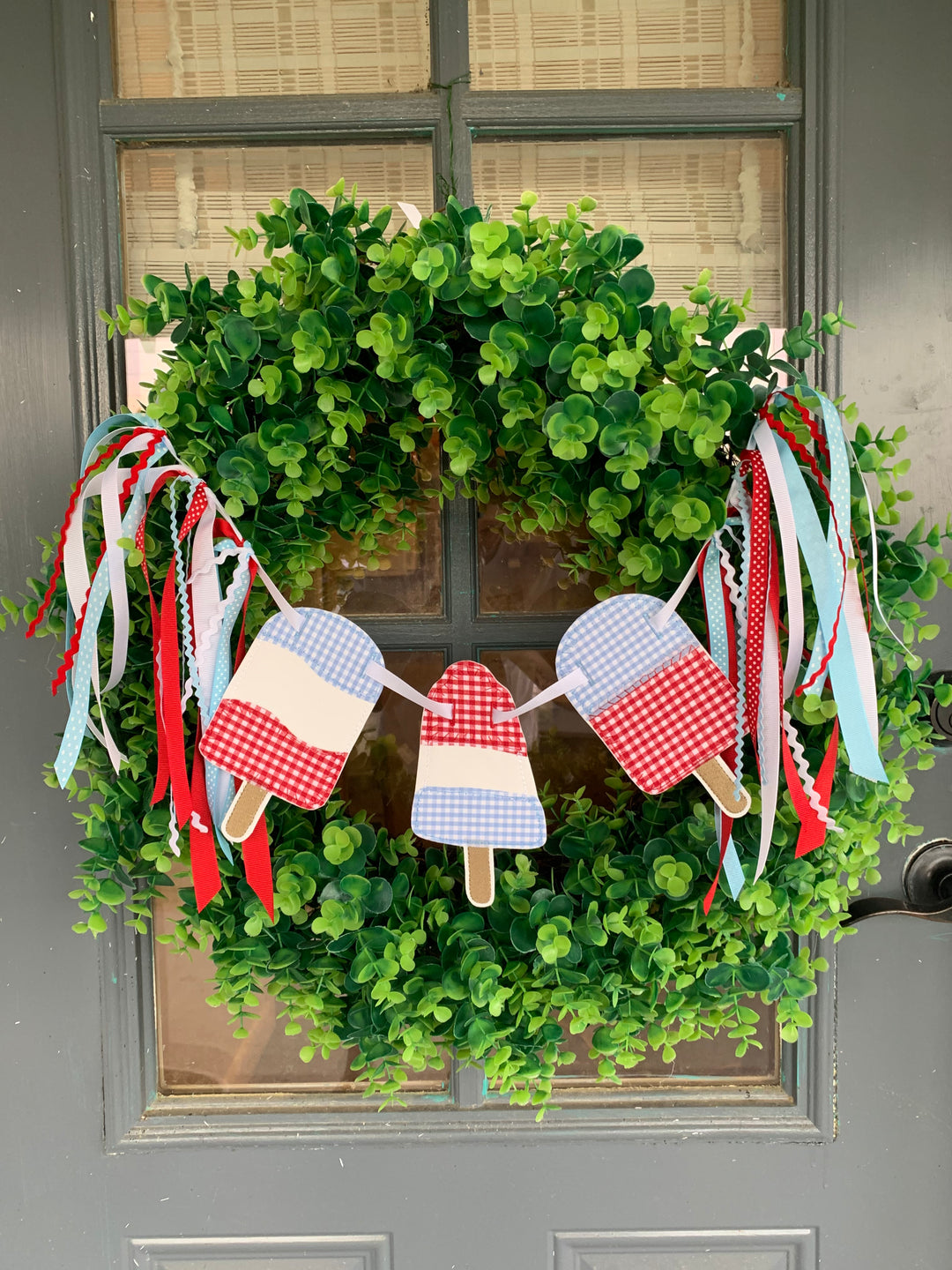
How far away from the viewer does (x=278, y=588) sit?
2.57 ft

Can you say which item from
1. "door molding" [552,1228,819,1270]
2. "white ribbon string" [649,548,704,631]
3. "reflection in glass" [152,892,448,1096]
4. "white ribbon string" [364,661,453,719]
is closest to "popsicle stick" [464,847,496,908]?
"white ribbon string" [364,661,453,719]

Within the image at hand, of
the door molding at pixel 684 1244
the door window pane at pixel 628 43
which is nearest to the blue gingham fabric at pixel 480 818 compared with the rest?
the door molding at pixel 684 1244

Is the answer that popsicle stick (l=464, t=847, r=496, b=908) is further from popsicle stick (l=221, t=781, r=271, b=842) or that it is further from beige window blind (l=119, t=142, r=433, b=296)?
beige window blind (l=119, t=142, r=433, b=296)

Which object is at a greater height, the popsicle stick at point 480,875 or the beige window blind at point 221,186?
the beige window blind at point 221,186

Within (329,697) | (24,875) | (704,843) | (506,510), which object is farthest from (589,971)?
(24,875)

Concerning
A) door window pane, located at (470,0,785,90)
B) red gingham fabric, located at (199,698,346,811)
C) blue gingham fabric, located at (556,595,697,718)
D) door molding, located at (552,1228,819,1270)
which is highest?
door window pane, located at (470,0,785,90)

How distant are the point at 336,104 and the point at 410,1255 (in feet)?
4.22

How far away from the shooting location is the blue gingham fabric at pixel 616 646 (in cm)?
72

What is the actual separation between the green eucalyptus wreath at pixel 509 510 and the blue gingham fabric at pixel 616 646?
42mm

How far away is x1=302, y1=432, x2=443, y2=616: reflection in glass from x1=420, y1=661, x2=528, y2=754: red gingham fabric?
0.17 m

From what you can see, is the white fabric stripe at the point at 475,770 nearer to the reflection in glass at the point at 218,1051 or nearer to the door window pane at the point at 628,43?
the reflection in glass at the point at 218,1051

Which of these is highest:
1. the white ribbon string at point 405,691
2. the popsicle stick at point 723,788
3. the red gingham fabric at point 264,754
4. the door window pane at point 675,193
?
the door window pane at point 675,193

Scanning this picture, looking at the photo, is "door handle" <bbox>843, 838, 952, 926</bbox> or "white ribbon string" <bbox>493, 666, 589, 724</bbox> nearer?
"white ribbon string" <bbox>493, 666, 589, 724</bbox>

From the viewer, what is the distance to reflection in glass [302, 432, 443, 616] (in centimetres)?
89
